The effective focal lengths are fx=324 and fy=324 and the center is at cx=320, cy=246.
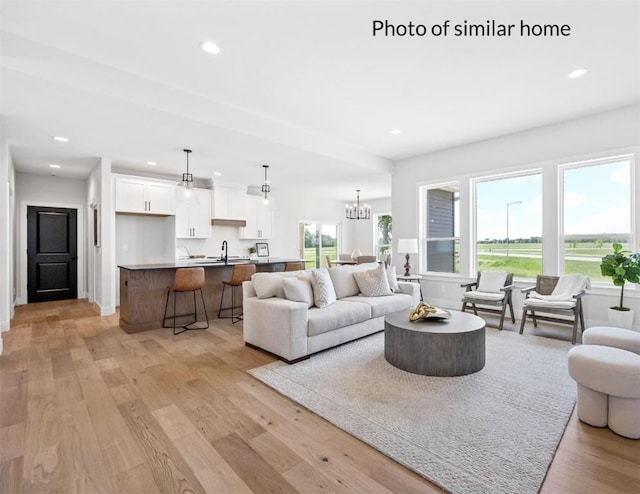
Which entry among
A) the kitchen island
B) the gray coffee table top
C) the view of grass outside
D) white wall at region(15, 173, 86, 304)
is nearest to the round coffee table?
the gray coffee table top

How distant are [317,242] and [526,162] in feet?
20.6

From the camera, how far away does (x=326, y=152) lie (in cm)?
518

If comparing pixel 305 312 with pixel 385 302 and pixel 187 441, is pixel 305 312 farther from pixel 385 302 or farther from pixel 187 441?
pixel 187 441

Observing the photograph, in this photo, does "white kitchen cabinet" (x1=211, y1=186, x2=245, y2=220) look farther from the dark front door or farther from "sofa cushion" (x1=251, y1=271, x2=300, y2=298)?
"sofa cushion" (x1=251, y1=271, x2=300, y2=298)

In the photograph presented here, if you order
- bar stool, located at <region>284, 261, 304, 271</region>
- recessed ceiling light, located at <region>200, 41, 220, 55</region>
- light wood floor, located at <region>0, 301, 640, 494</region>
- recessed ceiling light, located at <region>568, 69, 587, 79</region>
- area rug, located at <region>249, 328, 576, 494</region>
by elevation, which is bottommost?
light wood floor, located at <region>0, 301, 640, 494</region>

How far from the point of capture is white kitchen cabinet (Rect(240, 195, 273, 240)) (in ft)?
25.8

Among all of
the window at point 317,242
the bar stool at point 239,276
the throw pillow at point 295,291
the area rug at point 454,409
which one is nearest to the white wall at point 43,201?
the bar stool at point 239,276

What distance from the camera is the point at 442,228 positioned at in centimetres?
617

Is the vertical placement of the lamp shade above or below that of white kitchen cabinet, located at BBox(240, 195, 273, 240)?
below

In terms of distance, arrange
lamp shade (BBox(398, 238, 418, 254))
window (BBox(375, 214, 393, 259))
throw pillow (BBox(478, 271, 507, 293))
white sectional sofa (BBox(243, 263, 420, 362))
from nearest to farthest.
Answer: white sectional sofa (BBox(243, 263, 420, 362)), throw pillow (BBox(478, 271, 507, 293)), lamp shade (BBox(398, 238, 418, 254)), window (BBox(375, 214, 393, 259))

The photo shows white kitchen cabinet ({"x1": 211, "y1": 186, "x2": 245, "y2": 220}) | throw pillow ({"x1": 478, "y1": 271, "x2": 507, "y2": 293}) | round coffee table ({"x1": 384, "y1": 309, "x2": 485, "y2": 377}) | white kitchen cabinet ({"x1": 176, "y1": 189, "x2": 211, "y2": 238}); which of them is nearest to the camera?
round coffee table ({"x1": 384, "y1": 309, "x2": 485, "y2": 377})

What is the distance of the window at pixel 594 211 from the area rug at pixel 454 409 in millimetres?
1841

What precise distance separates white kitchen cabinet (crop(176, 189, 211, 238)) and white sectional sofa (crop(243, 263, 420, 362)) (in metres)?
3.57

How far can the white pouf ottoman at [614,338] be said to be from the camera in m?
2.39
